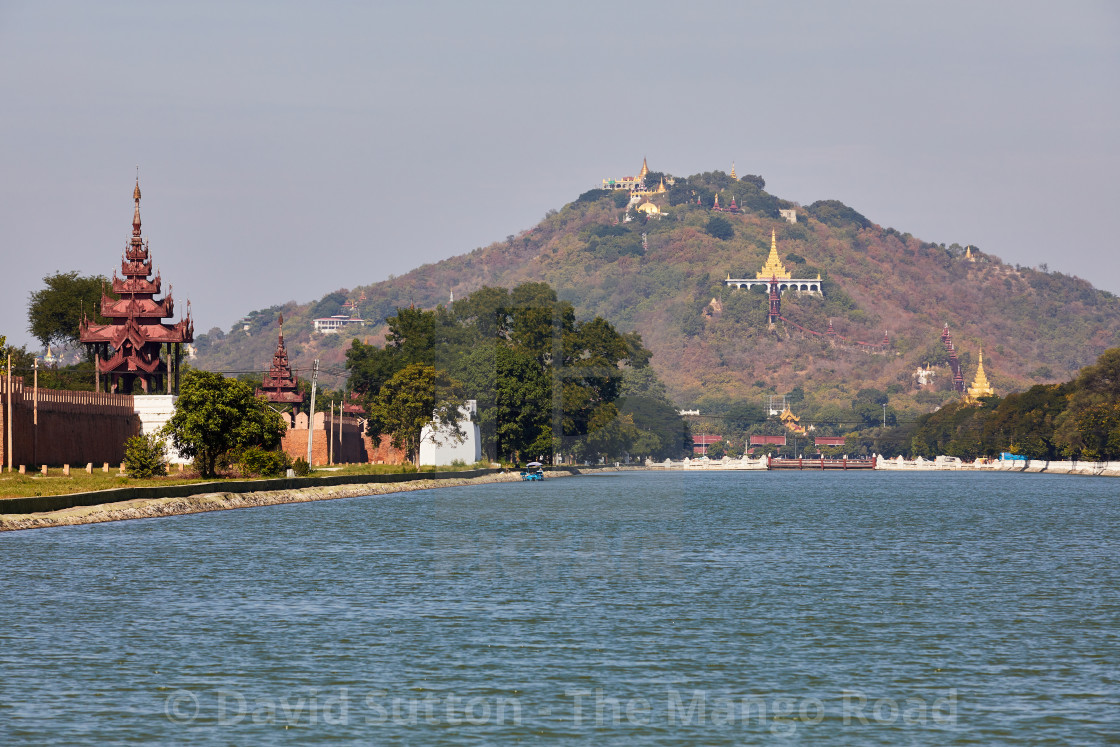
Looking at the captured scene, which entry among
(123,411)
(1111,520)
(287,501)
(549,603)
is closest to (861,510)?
(1111,520)

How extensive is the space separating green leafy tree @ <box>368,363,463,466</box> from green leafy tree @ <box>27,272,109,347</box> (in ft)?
122

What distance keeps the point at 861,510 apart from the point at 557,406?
63.9 meters

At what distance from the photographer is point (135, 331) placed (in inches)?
4761

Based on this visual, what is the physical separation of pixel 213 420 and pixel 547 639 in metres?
63.5

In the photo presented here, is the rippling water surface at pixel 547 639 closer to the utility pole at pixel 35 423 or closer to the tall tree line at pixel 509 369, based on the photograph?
the utility pole at pixel 35 423

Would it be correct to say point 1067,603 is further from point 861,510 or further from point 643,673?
point 861,510

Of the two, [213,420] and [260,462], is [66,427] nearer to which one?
[213,420]

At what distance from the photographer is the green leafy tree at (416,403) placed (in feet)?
461

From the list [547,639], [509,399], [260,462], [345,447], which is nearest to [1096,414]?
[509,399]

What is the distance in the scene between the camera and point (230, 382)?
3863 inches

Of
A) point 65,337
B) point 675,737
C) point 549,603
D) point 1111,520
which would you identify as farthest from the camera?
point 65,337

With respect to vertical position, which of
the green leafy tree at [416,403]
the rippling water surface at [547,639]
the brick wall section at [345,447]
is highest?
the green leafy tree at [416,403]

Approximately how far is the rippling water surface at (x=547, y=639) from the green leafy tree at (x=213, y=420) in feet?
77.2

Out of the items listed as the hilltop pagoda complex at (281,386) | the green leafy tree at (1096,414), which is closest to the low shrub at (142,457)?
the hilltop pagoda complex at (281,386)
